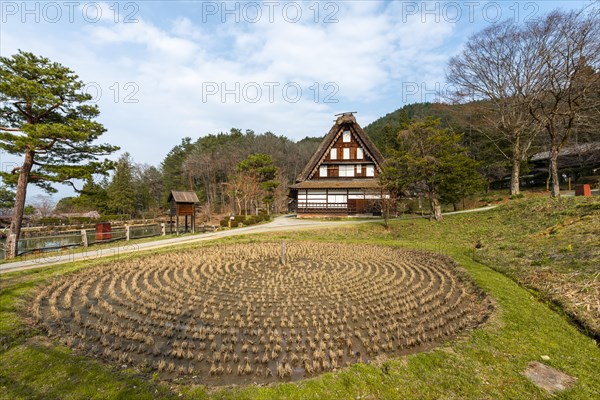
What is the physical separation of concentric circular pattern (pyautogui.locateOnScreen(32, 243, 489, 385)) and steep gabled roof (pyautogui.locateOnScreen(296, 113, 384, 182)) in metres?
18.6

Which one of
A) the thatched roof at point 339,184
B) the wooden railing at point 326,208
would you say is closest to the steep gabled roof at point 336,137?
the thatched roof at point 339,184

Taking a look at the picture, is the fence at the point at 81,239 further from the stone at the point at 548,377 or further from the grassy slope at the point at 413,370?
the stone at the point at 548,377

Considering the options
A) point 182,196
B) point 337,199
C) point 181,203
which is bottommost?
point 337,199

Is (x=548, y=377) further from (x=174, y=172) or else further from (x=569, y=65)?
(x=174, y=172)

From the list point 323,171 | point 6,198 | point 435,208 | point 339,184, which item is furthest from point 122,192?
point 435,208

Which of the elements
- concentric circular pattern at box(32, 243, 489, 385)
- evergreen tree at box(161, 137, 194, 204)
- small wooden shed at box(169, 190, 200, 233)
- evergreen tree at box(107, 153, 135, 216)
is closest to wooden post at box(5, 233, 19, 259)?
concentric circular pattern at box(32, 243, 489, 385)

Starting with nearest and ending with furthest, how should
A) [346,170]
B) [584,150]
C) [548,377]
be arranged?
[548,377] → [584,150] → [346,170]

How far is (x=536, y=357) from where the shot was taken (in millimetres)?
4672

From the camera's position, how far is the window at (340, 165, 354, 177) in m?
30.1

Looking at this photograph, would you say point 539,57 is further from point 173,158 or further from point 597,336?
point 173,158

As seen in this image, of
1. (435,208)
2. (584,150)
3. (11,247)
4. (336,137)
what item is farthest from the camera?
(336,137)

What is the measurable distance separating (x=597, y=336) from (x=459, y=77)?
24.5 meters

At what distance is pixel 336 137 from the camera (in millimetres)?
30078

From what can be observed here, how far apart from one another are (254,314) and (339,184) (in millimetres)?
23096
